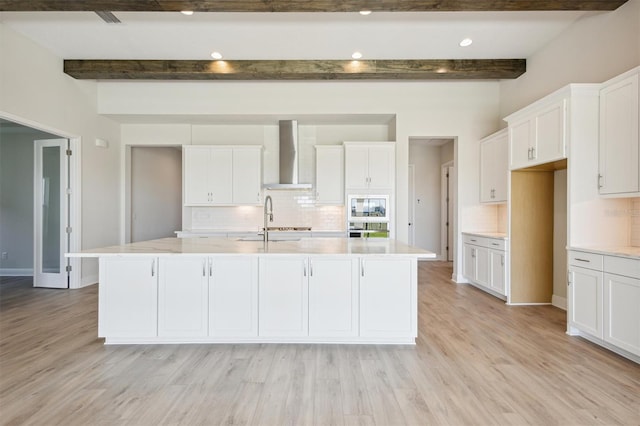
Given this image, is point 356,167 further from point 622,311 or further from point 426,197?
point 622,311

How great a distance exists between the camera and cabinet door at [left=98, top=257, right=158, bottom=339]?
2760 millimetres

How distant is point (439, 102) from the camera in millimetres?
5320

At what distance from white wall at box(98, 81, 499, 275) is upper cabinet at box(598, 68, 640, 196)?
7.78 ft

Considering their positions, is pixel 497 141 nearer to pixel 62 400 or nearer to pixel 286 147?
pixel 286 147

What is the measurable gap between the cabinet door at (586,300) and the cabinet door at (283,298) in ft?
8.32

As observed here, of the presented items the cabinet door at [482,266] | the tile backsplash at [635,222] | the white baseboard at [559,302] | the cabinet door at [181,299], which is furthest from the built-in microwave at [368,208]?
the cabinet door at [181,299]

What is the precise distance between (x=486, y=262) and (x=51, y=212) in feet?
22.2

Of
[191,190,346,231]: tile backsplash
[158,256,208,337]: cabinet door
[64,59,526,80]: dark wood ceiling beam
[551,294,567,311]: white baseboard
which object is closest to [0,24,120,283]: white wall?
[64,59,526,80]: dark wood ceiling beam

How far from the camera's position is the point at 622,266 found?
2518 mm

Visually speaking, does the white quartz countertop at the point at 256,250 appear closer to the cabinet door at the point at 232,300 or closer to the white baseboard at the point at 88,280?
the cabinet door at the point at 232,300

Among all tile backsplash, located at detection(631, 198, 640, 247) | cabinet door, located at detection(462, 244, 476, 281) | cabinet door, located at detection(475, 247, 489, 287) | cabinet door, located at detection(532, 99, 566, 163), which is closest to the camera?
tile backsplash, located at detection(631, 198, 640, 247)

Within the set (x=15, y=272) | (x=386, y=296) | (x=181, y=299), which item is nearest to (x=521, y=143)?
(x=386, y=296)

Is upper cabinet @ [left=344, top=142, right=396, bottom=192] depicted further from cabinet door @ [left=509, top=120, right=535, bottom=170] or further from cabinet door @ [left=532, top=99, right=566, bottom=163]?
cabinet door @ [left=532, top=99, right=566, bottom=163]

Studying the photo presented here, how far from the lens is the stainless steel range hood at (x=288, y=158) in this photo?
5.76 meters
